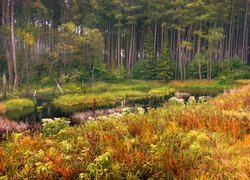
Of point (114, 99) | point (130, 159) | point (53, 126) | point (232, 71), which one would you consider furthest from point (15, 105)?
point (232, 71)

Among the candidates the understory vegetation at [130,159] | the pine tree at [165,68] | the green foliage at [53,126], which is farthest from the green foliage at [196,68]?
the understory vegetation at [130,159]

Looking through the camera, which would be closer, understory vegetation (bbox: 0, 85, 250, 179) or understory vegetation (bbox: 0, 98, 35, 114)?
understory vegetation (bbox: 0, 85, 250, 179)

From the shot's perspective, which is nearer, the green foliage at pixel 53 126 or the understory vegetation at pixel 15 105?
the green foliage at pixel 53 126

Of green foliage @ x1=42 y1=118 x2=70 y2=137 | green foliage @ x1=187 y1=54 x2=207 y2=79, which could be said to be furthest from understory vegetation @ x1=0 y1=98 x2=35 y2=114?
green foliage @ x1=187 y1=54 x2=207 y2=79

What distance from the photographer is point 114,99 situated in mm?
31500

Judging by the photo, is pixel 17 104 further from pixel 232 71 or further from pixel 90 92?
pixel 232 71

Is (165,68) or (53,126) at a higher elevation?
(165,68)

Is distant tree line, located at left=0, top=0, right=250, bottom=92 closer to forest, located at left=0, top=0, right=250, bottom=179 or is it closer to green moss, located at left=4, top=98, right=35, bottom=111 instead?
forest, located at left=0, top=0, right=250, bottom=179

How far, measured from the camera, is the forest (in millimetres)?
5629

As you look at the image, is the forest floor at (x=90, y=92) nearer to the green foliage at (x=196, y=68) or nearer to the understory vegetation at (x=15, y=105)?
the understory vegetation at (x=15, y=105)

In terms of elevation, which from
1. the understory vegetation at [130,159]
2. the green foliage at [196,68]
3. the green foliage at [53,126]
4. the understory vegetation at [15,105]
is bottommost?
the understory vegetation at [15,105]

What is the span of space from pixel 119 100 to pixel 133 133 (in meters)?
22.7

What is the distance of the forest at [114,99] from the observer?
5629 millimetres

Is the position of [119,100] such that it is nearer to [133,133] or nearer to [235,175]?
[133,133]
